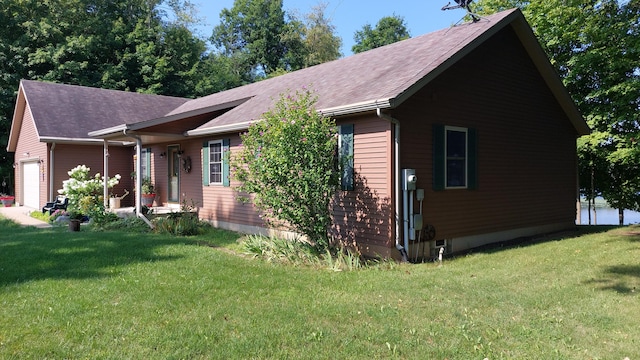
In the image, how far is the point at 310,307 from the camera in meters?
4.94

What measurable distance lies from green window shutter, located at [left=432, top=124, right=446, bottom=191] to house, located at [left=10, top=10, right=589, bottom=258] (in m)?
0.02

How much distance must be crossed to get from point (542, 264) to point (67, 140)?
50.7 ft

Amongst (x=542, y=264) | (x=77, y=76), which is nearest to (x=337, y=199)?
(x=542, y=264)

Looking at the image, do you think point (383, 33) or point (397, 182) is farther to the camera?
point (383, 33)

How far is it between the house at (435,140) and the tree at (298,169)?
74 centimetres

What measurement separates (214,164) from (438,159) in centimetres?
629

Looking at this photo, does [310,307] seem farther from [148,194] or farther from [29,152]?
[29,152]

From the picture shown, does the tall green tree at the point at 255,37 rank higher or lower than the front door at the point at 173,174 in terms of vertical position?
higher

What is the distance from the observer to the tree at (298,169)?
7324 mm

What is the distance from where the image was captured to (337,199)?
8492 mm

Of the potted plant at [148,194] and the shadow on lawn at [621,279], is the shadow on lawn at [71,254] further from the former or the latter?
the shadow on lawn at [621,279]

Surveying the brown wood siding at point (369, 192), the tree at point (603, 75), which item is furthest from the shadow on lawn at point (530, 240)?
the tree at point (603, 75)

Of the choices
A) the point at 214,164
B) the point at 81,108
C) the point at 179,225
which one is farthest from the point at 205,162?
the point at 81,108

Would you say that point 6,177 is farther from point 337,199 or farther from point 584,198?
point 584,198
